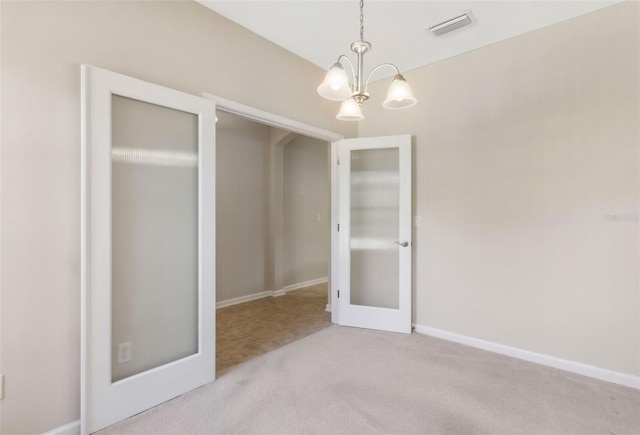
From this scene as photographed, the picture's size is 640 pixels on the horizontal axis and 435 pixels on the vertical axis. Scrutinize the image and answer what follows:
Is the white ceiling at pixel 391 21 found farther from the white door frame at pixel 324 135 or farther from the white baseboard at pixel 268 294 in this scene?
the white baseboard at pixel 268 294

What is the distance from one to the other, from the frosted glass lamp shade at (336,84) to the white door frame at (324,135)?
3.59ft

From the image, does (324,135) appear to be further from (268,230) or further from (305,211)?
(305,211)

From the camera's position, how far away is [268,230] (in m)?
5.18

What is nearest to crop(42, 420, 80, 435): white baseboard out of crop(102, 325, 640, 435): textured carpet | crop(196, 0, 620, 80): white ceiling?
crop(102, 325, 640, 435): textured carpet

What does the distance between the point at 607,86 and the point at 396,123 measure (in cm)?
179

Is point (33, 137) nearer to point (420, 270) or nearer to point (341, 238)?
point (341, 238)

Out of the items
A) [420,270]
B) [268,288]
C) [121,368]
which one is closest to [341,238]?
[420,270]

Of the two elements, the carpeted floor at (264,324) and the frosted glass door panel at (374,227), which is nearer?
the carpeted floor at (264,324)

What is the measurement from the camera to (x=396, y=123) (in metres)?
3.63

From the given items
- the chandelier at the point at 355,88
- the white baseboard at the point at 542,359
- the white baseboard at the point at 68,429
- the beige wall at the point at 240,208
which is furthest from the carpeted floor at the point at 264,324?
the chandelier at the point at 355,88

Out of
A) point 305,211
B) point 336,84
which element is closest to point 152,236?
point 336,84

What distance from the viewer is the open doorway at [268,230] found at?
13.7 ft

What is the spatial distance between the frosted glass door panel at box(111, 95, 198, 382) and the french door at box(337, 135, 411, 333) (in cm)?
180

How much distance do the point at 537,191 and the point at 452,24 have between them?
160 cm
